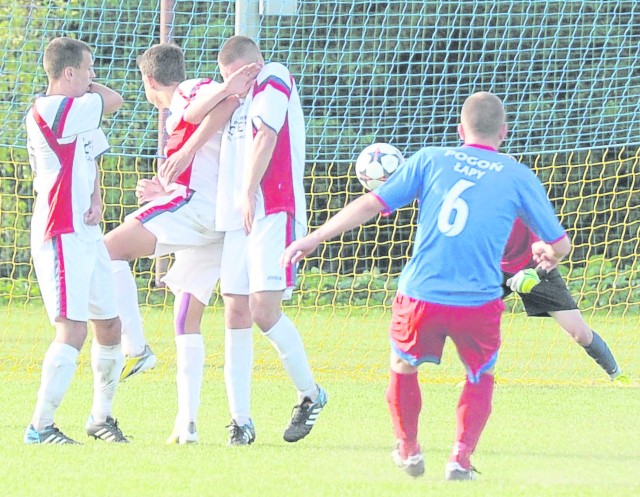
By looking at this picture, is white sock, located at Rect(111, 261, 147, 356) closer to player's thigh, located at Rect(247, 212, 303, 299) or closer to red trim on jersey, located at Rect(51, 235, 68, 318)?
red trim on jersey, located at Rect(51, 235, 68, 318)

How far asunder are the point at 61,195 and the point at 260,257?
887 mm

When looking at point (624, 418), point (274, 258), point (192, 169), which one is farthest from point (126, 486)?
point (624, 418)

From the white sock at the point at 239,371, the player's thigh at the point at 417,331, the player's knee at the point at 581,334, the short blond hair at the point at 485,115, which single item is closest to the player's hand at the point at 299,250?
the player's thigh at the point at 417,331

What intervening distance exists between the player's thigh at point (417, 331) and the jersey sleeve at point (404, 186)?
34 centimetres

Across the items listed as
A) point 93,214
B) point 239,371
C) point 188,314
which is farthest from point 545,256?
point 93,214

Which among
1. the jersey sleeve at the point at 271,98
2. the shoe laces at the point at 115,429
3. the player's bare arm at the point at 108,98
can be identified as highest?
the jersey sleeve at the point at 271,98

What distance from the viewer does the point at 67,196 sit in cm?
561

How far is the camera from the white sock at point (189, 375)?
18.7 feet

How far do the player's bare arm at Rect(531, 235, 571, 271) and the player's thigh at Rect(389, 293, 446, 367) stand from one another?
0.46m

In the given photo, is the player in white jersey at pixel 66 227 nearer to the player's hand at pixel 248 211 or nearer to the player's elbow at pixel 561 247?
the player's hand at pixel 248 211

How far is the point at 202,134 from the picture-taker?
5.72 m

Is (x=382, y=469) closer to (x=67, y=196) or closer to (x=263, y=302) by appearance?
(x=263, y=302)

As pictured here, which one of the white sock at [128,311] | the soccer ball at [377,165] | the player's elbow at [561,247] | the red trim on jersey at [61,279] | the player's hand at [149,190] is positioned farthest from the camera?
the soccer ball at [377,165]

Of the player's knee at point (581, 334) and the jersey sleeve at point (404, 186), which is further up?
the jersey sleeve at point (404, 186)
